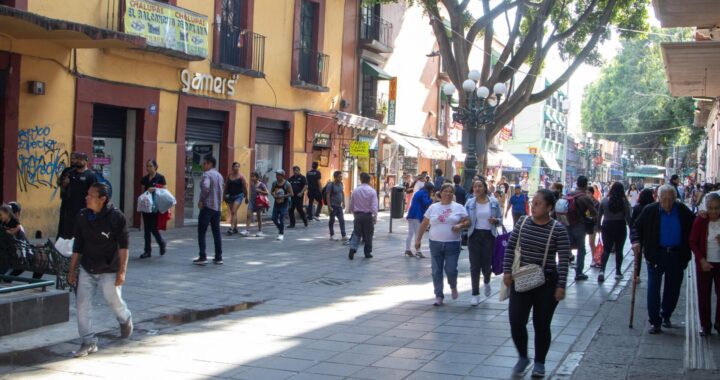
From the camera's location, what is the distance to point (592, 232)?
12609mm

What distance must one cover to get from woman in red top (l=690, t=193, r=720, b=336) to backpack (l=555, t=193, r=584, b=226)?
3.68m

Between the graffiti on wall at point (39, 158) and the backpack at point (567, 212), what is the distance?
9400mm

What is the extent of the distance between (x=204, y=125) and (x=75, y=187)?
881 centimetres

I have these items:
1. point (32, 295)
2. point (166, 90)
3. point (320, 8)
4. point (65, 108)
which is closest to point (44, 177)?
point (65, 108)

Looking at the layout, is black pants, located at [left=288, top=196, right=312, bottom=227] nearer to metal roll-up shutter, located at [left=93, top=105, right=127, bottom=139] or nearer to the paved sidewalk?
metal roll-up shutter, located at [left=93, top=105, right=127, bottom=139]

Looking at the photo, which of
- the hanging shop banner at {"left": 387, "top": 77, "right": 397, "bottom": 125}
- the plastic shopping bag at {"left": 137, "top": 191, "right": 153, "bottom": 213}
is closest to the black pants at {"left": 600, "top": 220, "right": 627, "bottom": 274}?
the plastic shopping bag at {"left": 137, "top": 191, "right": 153, "bottom": 213}

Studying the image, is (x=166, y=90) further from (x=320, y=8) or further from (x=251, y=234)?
(x=320, y=8)

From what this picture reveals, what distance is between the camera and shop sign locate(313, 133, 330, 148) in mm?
23219

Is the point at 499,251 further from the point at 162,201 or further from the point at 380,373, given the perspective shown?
the point at 162,201

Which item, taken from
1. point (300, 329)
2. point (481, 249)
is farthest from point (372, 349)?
point (481, 249)

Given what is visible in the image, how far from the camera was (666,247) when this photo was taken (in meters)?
7.90

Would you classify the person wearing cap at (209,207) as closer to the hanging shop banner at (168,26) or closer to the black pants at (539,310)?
the hanging shop banner at (168,26)

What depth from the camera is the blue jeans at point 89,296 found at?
21.4ft

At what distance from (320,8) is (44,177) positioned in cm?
1112
